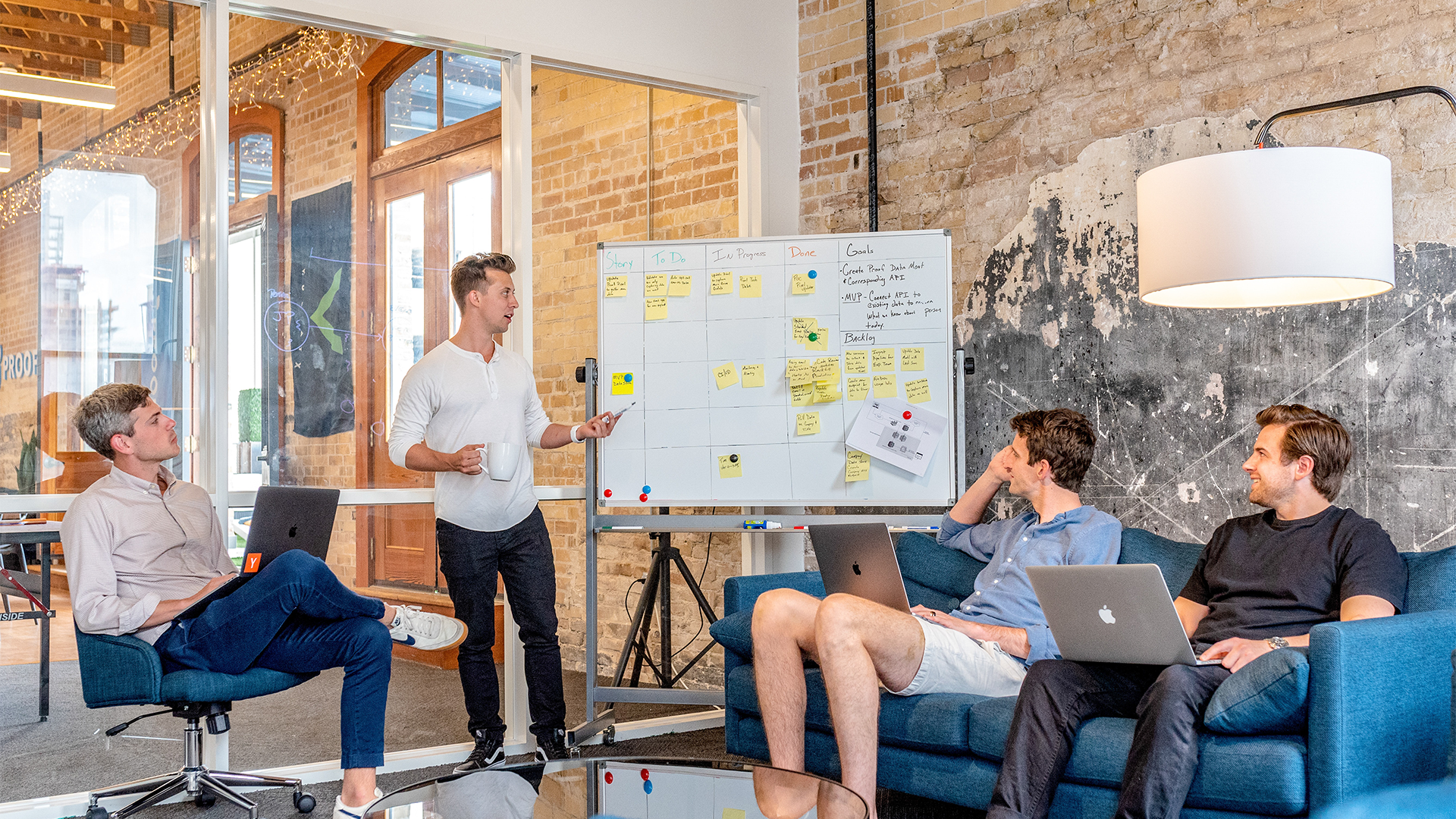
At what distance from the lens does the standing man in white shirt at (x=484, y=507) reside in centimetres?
399

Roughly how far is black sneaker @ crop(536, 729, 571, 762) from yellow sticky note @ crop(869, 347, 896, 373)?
1.66m

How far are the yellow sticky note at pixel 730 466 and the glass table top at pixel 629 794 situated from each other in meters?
1.91

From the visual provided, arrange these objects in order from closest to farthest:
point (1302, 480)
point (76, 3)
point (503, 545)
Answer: point (1302, 480)
point (76, 3)
point (503, 545)

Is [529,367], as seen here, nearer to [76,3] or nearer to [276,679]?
[276,679]

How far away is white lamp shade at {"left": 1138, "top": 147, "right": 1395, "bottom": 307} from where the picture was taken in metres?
2.62

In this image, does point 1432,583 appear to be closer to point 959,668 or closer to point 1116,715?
point 1116,715

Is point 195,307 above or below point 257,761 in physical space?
above

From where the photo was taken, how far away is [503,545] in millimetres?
4047

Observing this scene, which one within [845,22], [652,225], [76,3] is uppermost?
[845,22]

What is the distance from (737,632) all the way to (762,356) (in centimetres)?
118

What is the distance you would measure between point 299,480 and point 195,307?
2.15ft

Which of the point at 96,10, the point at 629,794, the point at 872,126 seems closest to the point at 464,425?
the point at 96,10

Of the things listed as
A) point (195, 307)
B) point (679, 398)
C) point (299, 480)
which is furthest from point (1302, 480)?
point (195, 307)

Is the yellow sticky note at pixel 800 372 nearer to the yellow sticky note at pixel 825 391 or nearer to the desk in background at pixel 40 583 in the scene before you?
the yellow sticky note at pixel 825 391
